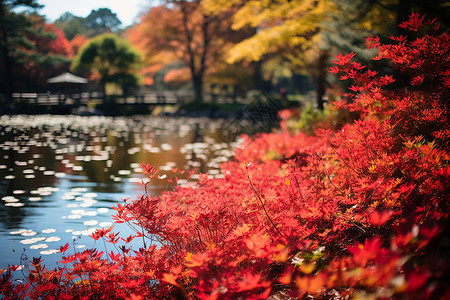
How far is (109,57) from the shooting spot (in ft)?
110

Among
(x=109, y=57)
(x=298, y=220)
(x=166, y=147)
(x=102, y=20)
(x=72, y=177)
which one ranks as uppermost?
(x=102, y=20)

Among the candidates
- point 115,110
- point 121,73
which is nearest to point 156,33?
point 121,73

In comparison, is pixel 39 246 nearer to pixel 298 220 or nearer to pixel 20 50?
pixel 298 220

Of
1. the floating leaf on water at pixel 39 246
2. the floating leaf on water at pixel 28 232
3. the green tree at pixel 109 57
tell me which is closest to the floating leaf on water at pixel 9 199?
the floating leaf on water at pixel 28 232

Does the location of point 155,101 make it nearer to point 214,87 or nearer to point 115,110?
point 115,110

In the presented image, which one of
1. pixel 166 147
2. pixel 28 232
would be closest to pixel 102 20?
pixel 166 147

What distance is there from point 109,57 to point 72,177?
91.9 feet

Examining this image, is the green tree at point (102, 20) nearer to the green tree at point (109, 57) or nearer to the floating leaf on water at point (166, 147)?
the green tree at point (109, 57)

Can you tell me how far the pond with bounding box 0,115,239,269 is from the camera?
194 inches

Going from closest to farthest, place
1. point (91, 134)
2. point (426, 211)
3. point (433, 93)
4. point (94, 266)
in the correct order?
point (426, 211) → point (94, 266) → point (433, 93) → point (91, 134)

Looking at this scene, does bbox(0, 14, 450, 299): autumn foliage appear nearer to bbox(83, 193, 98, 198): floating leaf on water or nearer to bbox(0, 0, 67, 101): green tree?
bbox(83, 193, 98, 198): floating leaf on water

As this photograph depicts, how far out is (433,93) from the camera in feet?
12.6

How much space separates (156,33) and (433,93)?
34.4 m

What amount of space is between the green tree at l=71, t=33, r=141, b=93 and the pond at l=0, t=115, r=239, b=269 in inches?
715
